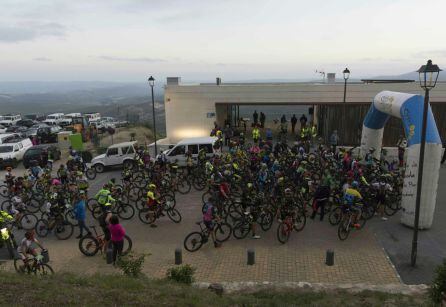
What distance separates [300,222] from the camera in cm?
1256

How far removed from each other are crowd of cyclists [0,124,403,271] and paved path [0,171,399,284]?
0.34 metres

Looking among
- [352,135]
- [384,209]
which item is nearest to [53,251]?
[384,209]

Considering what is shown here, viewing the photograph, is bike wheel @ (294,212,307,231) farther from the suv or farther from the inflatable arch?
the suv

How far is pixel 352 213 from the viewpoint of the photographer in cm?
1170

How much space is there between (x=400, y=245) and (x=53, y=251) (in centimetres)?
1105

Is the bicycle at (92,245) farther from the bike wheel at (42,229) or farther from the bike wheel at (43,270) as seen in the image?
the bike wheel at (42,229)

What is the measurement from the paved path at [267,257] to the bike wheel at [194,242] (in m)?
0.17

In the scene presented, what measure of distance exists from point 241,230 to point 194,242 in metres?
1.66

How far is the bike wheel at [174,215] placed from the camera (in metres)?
13.3

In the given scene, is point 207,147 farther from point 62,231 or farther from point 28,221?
point 28,221

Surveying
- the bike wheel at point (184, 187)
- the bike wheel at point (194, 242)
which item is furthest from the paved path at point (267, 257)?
the bike wheel at point (184, 187)

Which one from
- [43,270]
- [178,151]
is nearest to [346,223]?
[43,270]

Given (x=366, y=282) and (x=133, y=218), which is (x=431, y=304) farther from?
(x=133, y=218)

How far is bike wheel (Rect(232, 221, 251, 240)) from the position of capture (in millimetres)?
11672
